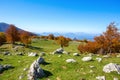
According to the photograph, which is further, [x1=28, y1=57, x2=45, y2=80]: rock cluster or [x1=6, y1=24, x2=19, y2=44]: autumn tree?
[x1=6, y1=24, x2=19, y2=44]: autumn tree

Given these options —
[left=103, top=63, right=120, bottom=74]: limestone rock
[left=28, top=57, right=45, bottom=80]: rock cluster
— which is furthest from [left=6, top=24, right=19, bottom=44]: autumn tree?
[left=103, top=63, right=120, bottom=74]: limestone rock

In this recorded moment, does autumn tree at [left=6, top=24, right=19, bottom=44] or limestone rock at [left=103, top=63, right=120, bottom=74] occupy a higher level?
autumn tree at [left=6, top=24, right=19, bottom=44]

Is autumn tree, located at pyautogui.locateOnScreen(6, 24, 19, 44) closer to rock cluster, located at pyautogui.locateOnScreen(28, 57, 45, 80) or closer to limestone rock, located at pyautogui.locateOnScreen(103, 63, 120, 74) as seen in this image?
rock cluster, located at pyautogui.locateOnScreen(28, 57, 45, 80)

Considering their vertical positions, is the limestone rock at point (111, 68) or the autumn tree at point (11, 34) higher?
the autumn tree at point (11, 34)

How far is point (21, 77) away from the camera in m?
23.2

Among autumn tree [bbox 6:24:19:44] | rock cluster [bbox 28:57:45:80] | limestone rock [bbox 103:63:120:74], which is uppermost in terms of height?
autumn tree [bbox 6:24:19:44]

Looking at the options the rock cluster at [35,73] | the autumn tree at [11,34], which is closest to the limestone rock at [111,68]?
the rock cluster at [35,73]

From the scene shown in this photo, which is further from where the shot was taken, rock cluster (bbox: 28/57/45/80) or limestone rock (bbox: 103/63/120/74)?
limestone rock (bbox: 103/63/120/74)

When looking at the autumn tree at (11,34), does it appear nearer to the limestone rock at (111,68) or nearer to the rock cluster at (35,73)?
the rock cluster at (35,73)

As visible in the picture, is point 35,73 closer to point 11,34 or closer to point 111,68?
point 111,68

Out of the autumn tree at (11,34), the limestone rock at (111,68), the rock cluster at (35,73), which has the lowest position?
the rock cluster at (35,73)

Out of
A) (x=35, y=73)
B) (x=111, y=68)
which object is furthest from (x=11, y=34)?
(x=111, y=68)

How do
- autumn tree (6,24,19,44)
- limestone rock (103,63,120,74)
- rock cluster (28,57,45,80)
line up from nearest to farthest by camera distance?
1. rock cluster (28,57,45,80)
2. limestone rock (103,63,120,74)
3. autumn tree (6,24,19,44)

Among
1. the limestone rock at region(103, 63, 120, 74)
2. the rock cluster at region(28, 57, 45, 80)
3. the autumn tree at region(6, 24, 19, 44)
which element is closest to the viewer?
the rock cluster at region(28, 57, 45, 80)
